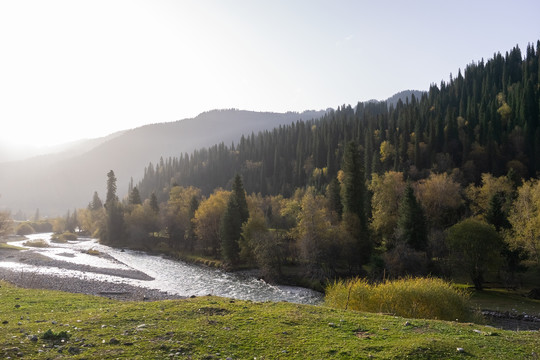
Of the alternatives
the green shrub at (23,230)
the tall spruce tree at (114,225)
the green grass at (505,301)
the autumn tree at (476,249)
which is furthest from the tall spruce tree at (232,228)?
the green shrub at (23,230)

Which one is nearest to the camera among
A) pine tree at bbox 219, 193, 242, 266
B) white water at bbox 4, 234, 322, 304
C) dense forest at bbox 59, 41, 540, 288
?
white water at bbox 4, 234, 322, 304

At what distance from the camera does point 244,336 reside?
12.9m

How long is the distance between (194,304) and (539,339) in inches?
636

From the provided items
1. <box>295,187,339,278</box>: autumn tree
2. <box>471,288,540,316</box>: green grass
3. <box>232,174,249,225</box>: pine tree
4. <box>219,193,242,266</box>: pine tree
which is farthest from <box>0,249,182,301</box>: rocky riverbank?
<box>471,288,540,316</box>: green grass

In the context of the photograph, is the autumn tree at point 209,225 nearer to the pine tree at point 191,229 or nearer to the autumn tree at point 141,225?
the pine tree at point 191,229

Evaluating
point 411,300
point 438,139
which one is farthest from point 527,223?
point 438,139

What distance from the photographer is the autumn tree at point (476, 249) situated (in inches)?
1759

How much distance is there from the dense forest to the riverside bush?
24.0 meters

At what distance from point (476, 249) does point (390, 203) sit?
2577 cm

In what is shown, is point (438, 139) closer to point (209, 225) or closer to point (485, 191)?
point (485, 191)

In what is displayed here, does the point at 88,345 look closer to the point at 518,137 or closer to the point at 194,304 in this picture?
the point at 194,304

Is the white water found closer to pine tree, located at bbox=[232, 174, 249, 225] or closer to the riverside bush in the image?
pine tree, located at bbox=[232, 174, 249, 225]

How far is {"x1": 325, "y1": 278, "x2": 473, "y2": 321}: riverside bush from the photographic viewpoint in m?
22.5

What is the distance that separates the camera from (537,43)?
17525 centimetres
